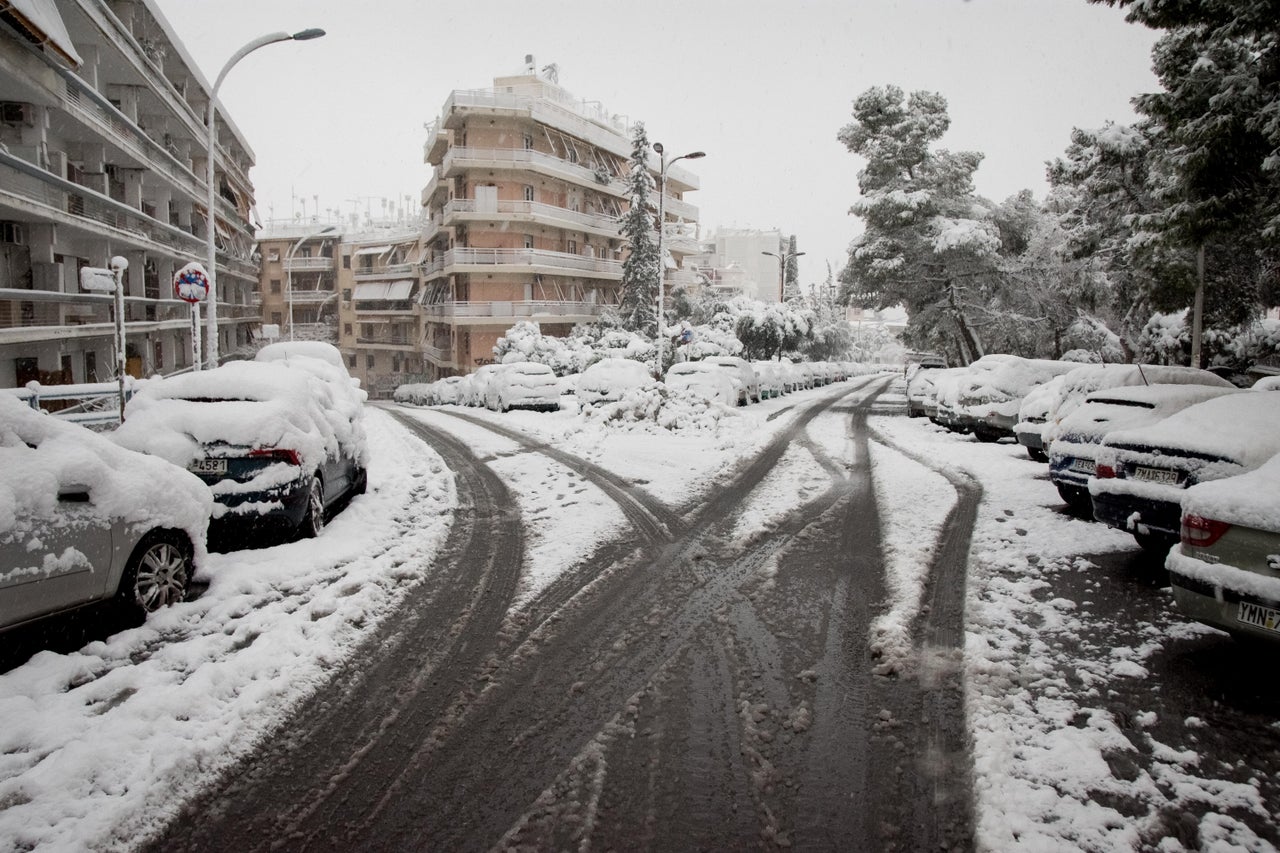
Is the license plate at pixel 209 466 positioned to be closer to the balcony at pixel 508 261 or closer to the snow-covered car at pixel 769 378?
the snow-covered car at pixel 769 378

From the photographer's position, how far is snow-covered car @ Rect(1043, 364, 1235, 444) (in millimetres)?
11281

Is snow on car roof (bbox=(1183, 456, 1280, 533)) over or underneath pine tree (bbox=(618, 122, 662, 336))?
underneath

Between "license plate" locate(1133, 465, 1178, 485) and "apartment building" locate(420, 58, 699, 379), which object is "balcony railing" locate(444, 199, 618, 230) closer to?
"apartment building" locate(420, 58, 699, 379)

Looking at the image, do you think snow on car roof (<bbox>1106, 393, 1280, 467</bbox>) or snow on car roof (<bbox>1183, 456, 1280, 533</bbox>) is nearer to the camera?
snow on car roof (<bbox>1183, 456, 1280, 533</bbox>)

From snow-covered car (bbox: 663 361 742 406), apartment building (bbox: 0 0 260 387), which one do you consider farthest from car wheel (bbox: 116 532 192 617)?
snow-covered car (bbox: 663 361 742 406)

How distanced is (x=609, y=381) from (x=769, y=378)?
1299 centimetres

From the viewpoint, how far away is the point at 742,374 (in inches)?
1097

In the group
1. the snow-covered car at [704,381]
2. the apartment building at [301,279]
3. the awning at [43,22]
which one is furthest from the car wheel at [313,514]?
the apartment building at [301,279]

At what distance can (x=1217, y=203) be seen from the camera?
42.0 feet

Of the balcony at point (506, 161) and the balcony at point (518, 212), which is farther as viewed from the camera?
the balcony at point (518, 212)

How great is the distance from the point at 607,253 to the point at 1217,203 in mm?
43268

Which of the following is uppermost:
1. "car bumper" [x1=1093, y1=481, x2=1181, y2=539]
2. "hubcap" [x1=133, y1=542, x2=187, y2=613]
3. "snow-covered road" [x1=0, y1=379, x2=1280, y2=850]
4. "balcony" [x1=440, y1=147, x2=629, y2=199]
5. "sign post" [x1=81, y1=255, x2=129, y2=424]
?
"balcony" [x1=440, y1=147, x2=629, y2=199]

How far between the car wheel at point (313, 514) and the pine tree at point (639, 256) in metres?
37.5

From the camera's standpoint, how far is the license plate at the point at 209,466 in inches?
287
